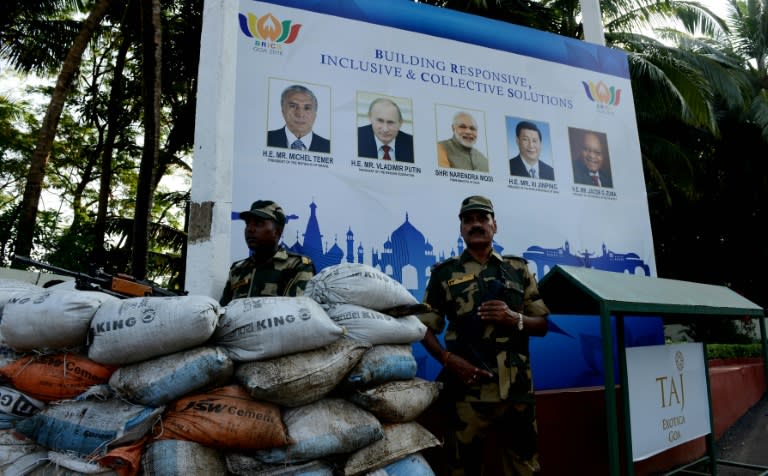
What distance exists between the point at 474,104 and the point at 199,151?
94.3 inches

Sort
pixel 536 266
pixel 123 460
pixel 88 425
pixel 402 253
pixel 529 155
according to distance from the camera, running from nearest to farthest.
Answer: pixel 123 460
pixel 88 425
pixel 402 253
pixel 536 266
pixel 529 155

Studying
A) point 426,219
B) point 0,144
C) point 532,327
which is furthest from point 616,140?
point 0,144

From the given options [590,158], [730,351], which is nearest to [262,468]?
[590,158]

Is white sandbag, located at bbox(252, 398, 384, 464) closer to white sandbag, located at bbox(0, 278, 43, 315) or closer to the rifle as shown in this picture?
the rifle

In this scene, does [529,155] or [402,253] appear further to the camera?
[529,155]

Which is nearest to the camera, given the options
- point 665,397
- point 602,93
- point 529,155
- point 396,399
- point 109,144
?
point 396,399

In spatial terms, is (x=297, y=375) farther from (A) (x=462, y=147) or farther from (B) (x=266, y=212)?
(A) (x=462, y=147)

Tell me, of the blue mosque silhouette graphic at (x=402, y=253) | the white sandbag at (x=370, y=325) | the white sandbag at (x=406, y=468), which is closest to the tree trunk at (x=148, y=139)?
the blue mosque silhouette graphic at (x=402, y=253)

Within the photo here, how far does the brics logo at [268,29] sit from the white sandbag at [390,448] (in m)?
2.92

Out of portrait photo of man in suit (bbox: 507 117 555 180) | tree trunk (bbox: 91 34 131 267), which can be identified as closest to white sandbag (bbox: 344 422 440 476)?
portrait photo of man in suit (bbox: 507 117 555 180)

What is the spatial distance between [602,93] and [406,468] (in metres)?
4.45

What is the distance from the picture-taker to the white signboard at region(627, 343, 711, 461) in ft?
9.48

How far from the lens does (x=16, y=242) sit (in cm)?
705

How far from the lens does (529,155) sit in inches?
183
